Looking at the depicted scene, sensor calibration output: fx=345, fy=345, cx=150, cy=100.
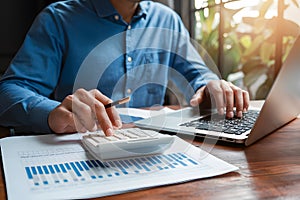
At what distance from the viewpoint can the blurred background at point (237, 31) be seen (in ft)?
5.05

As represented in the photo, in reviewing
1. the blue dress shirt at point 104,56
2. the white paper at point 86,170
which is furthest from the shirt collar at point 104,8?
the white paper at point 86,170

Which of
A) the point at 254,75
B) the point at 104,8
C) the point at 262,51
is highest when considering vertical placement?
the point at 104,8

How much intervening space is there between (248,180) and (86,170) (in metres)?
0.22

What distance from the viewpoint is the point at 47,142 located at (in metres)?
0.66

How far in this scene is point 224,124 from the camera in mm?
744

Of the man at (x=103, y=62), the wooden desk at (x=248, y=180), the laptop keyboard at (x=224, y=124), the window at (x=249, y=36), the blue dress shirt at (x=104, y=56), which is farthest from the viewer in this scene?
the window at (x=249, y=36)

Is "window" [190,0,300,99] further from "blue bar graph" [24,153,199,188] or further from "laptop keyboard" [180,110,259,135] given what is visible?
"blue bar graph" [24,153,199,188]

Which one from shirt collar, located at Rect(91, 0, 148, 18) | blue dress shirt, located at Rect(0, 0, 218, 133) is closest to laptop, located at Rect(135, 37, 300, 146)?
blue dress shirt, located at Rect(0, 0, 218, 133)

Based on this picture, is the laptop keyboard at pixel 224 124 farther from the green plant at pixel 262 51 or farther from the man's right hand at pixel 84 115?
the green plant at pixel 262 51

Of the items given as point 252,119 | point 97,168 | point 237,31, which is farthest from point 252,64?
point 97,168

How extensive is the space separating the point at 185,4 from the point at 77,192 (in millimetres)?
1877

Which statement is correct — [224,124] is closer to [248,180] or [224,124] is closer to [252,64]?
[248,180]

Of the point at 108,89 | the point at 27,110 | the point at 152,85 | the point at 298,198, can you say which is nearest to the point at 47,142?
the point at 27,110

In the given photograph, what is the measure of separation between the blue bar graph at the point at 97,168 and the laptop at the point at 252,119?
0.50ft
